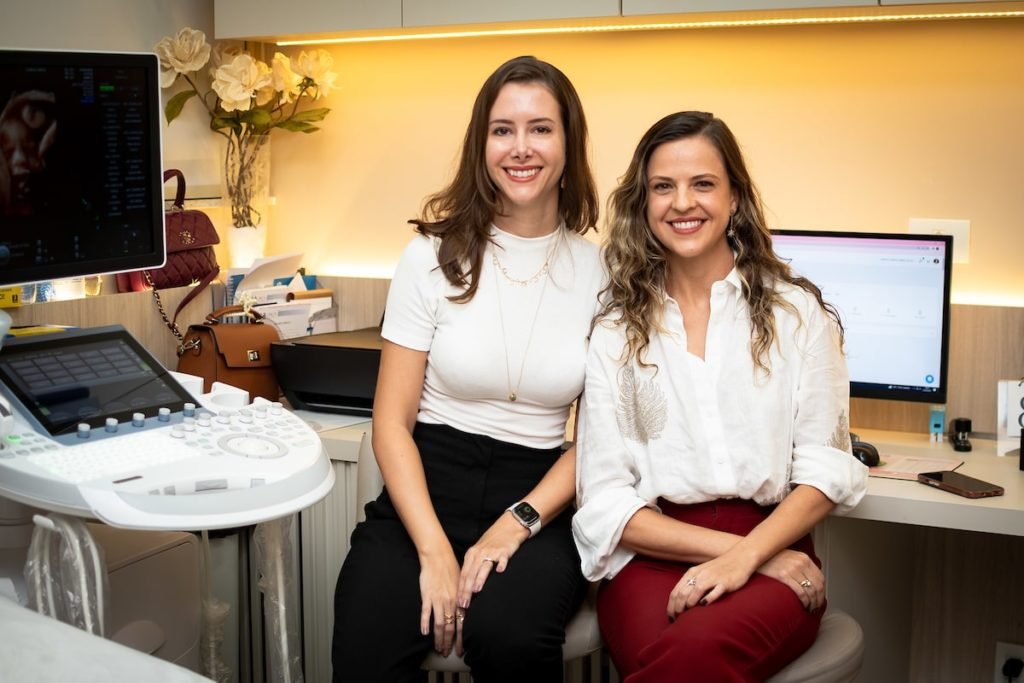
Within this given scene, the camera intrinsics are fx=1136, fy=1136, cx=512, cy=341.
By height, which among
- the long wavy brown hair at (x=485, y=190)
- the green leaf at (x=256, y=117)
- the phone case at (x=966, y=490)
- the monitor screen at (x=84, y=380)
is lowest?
the phone case at (x=966, y=490)

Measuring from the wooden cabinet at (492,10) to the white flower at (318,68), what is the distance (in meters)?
0.36

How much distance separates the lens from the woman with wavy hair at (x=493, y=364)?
6.00 feet

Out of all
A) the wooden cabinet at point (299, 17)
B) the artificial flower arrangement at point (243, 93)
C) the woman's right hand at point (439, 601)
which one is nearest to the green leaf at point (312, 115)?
the artificial flower arrangement at point (243, 93)

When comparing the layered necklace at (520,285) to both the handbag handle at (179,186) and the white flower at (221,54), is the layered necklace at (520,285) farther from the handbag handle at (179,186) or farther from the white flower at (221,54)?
the white flower at (221,54)

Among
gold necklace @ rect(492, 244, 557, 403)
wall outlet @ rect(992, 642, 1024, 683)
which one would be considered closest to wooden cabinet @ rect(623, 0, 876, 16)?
gold necklace @ rect(492, 244, 557, 403)

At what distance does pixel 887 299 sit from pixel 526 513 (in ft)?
3.11

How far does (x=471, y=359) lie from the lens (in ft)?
6.28

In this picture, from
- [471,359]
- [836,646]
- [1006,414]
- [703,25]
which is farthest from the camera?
[703,25]

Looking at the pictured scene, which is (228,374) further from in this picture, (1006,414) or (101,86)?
(1006,414)

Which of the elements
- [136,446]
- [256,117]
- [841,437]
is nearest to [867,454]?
[841,437]

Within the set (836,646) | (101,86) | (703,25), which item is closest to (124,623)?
(101,86)

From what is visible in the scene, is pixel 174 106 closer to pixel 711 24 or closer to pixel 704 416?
pixel 711 24

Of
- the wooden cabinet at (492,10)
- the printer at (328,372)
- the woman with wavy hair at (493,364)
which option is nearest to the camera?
the woman with wavy hair at (493,364)

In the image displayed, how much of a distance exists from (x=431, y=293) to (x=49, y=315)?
2.92ft
